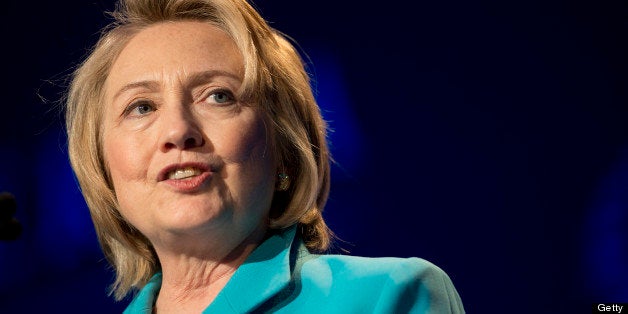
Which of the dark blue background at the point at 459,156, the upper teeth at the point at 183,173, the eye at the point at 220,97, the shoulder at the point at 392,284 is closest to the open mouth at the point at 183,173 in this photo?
the upper teeth at the point at 183,173

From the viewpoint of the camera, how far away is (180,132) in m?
1.72

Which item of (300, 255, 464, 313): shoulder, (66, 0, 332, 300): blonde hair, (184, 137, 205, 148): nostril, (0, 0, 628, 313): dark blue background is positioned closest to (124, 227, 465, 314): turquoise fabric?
(300, 255, 464, 313): shoulder

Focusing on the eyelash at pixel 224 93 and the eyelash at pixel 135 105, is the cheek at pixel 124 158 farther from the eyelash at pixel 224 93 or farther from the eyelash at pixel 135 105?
the eyelash at pixel 224 93

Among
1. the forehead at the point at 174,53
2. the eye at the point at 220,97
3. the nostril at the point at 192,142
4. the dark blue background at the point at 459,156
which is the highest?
the forehead at the point at 174,53

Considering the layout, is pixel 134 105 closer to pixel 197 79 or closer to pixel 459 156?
pixel 197 79

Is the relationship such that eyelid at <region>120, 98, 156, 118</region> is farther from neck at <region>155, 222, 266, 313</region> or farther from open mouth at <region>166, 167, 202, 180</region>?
neck at <region>155, 222, 266, 313</region>

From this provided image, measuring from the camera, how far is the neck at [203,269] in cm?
190

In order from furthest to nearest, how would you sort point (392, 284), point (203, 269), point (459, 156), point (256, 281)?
point (459, 156) < point (203, 269) < point (256, 281) < point (392, 284)

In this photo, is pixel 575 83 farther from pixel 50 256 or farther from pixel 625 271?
pixel 50 256

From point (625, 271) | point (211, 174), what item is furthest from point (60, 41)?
point (625, 271)

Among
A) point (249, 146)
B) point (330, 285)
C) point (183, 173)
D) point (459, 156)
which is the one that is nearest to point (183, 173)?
point (183, 173)

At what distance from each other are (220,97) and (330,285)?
45cm

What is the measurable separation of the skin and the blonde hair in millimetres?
42

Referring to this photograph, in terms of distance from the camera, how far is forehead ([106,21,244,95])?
1.84 metres
